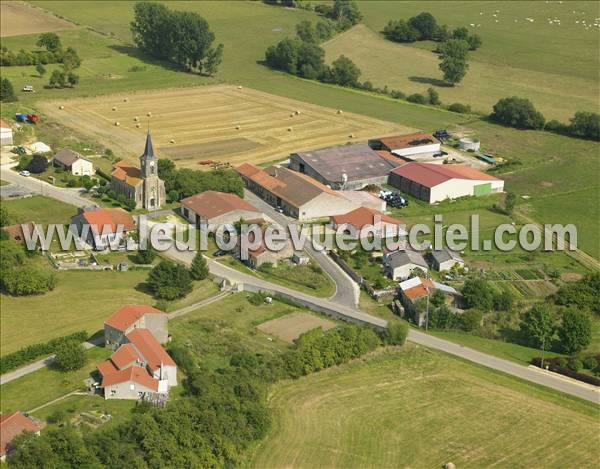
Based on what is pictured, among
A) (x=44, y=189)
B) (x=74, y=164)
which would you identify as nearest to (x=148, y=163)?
(x=44, y=189)

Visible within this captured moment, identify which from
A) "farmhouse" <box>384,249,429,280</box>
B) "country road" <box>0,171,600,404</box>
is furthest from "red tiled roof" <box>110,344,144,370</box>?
"farmhouse" <box>384,249,429,280</box>

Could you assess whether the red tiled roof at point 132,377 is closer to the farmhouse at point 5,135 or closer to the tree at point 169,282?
the tree at point 169,282

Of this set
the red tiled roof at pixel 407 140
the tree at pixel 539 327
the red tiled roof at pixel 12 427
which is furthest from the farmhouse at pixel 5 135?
the tree at pixel 539 327

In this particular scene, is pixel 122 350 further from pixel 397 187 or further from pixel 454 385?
pixel 397 187

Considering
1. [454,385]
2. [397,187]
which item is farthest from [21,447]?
[397,187]

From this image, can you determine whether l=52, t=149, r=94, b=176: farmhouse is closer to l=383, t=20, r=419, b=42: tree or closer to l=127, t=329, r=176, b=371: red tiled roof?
l=127, t=329, r=176, b=371: red tiled roof

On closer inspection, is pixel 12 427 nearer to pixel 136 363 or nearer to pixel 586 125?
pixel 136 363
